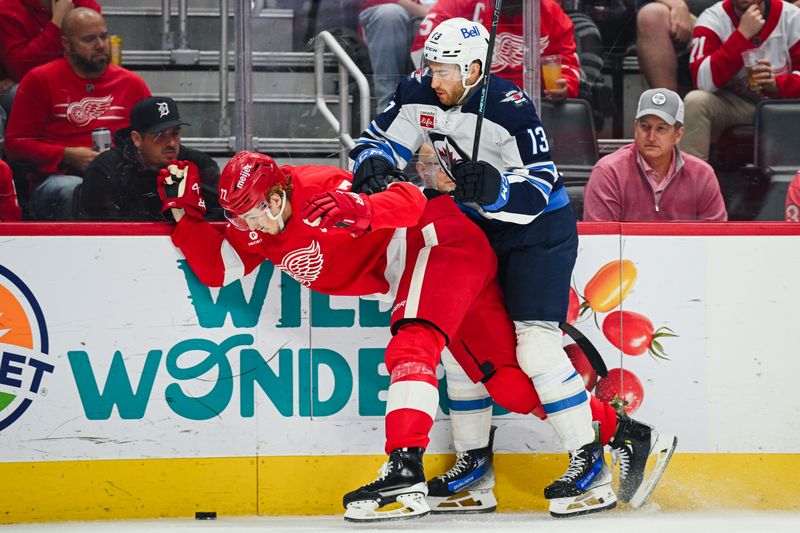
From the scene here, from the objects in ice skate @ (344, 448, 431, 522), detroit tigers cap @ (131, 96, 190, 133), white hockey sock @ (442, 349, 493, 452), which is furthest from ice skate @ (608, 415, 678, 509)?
detroit tigers cap @ (131, 96, 190, 133)

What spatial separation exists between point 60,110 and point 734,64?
2458 millimetres

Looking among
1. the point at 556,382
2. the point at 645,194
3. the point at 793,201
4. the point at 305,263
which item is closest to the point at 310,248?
the point at 305,263

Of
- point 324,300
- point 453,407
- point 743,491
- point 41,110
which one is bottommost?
point 743,491

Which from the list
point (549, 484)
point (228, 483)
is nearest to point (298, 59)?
point (228, 483)

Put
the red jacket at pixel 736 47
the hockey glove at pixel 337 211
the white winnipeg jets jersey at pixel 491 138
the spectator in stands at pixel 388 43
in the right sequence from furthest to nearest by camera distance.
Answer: the red jacket at pixel 736 47, the spectator in stands at pixel 388 43, the white winnipeg jets jersey at pixel 491 138, the hockey glove at pixel 337 211

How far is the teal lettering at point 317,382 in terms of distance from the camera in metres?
3.53

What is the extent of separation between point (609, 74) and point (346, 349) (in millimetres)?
1363

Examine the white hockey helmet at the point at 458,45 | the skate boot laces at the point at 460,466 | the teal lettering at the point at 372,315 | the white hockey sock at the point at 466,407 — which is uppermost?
the white hockey helmet at the point at 458,45

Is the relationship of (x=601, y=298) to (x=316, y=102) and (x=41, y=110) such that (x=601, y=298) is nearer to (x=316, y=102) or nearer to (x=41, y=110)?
(x=316, y=102)

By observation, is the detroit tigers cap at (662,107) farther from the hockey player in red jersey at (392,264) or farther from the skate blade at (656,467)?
the skate blade at (656,467)

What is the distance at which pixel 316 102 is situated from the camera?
3594mm

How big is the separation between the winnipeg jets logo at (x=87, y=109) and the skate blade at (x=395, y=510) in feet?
5.18

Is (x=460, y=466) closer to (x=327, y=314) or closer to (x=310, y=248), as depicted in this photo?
(x=327, y=314)

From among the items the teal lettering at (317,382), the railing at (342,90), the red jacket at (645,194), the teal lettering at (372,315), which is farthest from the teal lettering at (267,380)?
the red jacket at (645,194)
